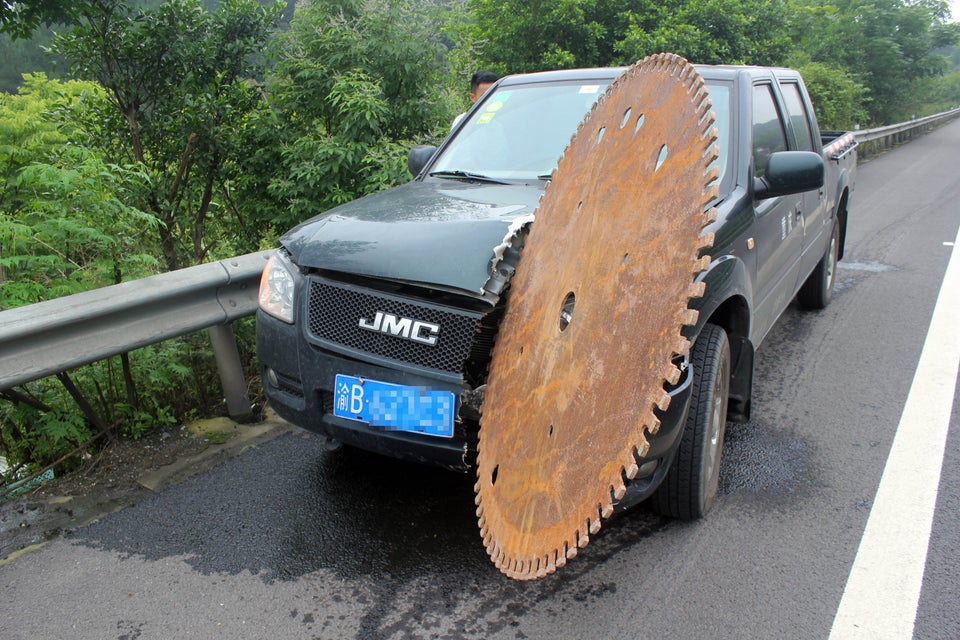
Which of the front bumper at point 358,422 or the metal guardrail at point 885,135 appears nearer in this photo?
the front bumper at point 358,422

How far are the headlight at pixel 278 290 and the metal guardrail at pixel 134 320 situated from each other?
0.63 metres

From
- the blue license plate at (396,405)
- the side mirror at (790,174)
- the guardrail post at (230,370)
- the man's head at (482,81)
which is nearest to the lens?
the blue license plate at (396,405)

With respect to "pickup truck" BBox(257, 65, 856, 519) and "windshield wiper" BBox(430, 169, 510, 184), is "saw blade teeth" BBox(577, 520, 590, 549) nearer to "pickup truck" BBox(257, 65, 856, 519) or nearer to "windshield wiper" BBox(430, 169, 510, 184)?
"pickup truck" BBox(257, 65, 856, 519)

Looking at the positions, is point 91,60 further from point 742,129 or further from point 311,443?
point 742,129

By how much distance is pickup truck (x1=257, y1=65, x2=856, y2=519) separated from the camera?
275 cm

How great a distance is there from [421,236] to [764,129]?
2.14 metres

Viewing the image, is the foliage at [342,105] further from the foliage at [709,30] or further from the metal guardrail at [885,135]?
the metal guardrail at [885,135]

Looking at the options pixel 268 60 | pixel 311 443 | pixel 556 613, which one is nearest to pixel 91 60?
pixel 268 60

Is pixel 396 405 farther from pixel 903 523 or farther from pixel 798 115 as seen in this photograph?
pixel 798 115

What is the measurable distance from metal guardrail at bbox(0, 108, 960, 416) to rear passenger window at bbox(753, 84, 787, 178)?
2.67 meters

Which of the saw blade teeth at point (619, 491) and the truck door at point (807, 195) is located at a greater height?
the truck door at point (807, 195)

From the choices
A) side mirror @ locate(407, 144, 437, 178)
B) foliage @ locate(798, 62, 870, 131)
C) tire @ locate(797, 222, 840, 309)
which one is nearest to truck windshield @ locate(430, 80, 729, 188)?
side mirror @ locate(407, 144, 437, 178)

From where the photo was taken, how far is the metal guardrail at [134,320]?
121 inches

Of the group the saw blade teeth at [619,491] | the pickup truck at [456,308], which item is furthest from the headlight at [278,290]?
the saw blade teeth at [619,491]
